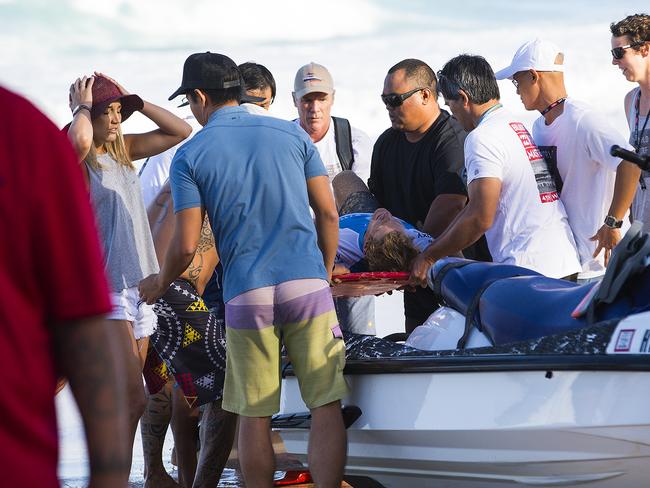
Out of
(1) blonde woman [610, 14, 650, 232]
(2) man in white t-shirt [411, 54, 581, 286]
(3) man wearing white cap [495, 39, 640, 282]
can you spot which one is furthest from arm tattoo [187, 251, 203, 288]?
(1) blonde woman [610, 14, 650, 232]

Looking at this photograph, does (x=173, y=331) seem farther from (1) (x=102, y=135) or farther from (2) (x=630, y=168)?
(2) (x=630, y=168)

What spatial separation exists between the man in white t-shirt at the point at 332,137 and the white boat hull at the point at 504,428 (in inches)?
100.0

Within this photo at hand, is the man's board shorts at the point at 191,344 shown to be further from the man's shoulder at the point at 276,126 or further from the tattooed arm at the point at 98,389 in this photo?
the tattooed arm at the point at 98,389

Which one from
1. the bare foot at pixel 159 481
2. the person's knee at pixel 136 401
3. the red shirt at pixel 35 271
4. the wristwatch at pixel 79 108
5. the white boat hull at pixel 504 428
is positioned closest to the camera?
the red shirt at pixel 35 271

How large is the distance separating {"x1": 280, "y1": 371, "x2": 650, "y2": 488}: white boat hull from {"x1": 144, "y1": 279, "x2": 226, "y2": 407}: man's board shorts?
122cm

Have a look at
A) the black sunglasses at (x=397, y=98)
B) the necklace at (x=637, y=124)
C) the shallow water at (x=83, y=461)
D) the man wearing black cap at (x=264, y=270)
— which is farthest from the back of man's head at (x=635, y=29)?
the shallow water at (x=83, y=461)

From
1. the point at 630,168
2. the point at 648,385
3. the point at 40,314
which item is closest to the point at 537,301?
the point at 648,385

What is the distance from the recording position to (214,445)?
242 inches

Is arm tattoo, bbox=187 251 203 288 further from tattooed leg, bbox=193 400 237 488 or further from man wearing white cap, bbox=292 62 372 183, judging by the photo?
man wearing white cap, bbox=292 62 372 183

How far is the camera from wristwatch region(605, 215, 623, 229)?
5883 mm

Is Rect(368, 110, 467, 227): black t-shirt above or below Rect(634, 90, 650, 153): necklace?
below

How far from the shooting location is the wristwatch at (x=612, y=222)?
19.3 ft

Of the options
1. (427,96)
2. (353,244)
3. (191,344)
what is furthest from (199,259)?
(427,96)

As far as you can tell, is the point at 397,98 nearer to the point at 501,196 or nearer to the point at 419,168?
the point at 419,168
